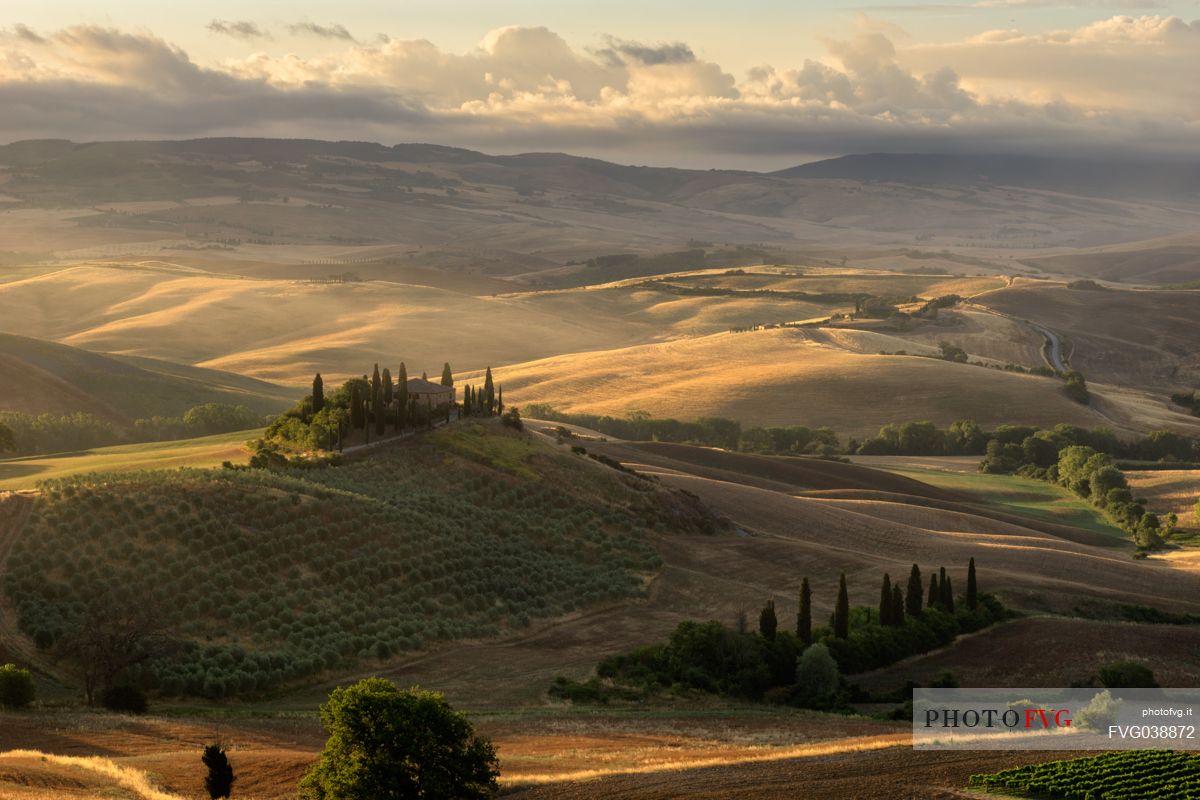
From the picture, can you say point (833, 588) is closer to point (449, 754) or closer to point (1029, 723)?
point (1029, 723)

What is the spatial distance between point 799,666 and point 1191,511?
225 feet

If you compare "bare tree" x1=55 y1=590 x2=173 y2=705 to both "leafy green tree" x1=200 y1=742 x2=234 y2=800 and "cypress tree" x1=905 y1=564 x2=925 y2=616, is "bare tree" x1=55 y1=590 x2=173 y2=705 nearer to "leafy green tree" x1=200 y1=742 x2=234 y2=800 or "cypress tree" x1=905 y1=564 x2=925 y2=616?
"leafy green tree" x1=200 y1=742 x2=234 y2=800

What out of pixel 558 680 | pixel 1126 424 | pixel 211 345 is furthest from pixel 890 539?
pixel 211 345

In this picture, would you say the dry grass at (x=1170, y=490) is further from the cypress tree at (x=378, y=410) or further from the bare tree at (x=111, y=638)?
the bare tree at (x=111, y=638)

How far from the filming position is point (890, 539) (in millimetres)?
76438

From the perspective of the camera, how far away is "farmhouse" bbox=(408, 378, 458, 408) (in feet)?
274

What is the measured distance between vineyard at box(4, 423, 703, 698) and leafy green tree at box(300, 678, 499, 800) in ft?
58.4

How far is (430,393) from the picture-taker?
85.0m

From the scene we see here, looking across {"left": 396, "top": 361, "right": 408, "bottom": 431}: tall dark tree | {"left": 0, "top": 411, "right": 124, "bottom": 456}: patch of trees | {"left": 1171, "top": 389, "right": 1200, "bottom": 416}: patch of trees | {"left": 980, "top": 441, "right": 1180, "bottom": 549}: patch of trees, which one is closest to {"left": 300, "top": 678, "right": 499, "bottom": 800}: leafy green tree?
{"left": 396, "top": 361, "right": 408, "bottom": 431}: tall dark tree

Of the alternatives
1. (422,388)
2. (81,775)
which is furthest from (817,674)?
(422,388)

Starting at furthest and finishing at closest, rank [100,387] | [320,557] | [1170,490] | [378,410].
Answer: [100,387] → [1170,490] → [378,410] → [320,557]

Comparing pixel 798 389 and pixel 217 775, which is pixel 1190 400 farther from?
pixel 217 775

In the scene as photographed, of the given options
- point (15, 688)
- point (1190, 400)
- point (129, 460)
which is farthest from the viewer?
point (1190, 400)

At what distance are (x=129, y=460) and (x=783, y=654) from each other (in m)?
46.0
